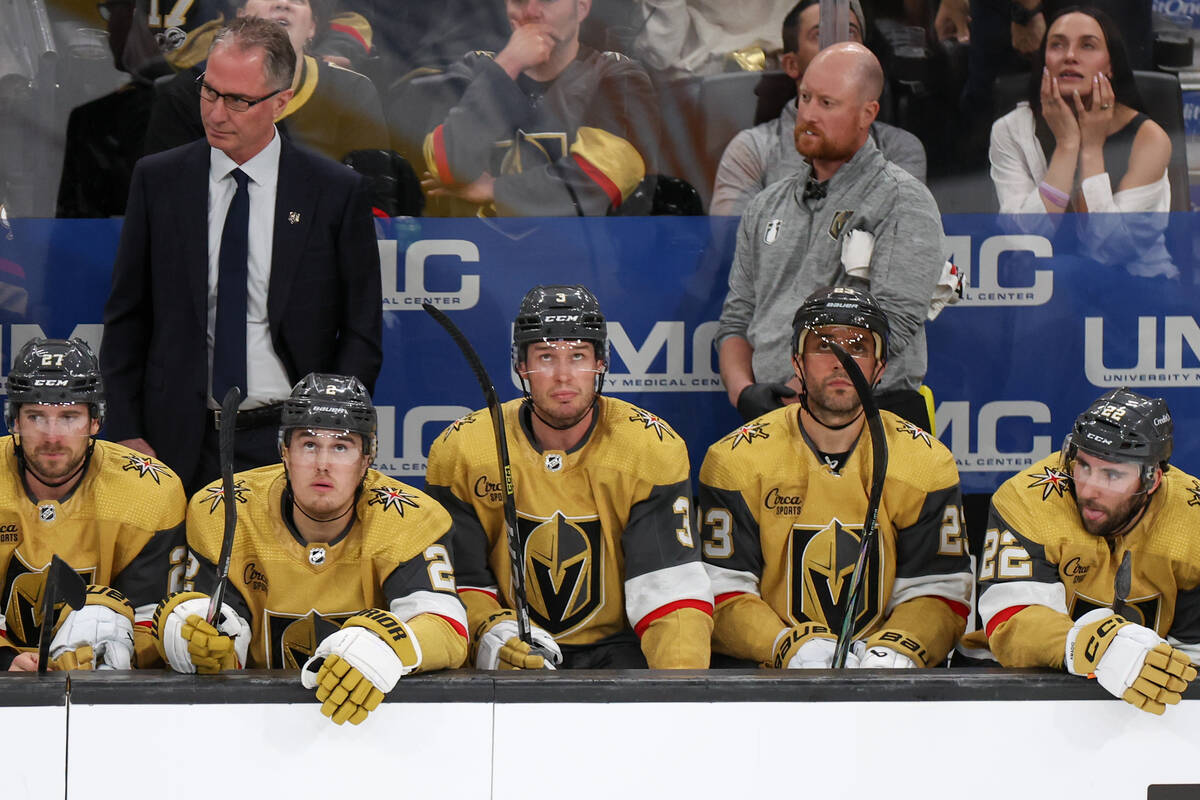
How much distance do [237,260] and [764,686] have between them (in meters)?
2.12

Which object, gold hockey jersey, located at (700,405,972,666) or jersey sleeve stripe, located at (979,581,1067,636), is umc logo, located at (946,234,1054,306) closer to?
gold hockey jersey, located at (700,405,972,666)

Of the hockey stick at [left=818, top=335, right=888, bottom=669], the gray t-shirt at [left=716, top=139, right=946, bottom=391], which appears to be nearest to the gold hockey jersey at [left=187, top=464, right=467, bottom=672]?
the hockey stick at [left=818, top=335, right=888, bottom=669]

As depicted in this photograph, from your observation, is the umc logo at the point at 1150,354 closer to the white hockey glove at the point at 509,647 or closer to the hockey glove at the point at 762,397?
the hockey glove at the point at 762,397

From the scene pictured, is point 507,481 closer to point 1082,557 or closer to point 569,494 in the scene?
point 569,494

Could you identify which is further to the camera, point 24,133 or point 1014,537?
point 24,133

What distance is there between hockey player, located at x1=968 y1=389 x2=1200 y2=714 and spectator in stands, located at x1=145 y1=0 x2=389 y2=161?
7.99ft

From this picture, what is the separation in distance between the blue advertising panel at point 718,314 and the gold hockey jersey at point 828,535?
111cm

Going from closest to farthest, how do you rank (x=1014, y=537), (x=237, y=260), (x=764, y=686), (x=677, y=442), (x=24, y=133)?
(x=764, y=686), (x=1014, y=537), (x=677, y=442), (x=237, y=260), (x=24, y=133)

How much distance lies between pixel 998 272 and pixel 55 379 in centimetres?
300

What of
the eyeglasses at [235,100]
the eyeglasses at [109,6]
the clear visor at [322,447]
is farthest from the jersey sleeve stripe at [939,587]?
the eyeglasses at [109,6]

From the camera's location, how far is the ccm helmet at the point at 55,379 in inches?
142

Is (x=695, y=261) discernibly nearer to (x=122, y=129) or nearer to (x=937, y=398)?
(x=937, y=398)

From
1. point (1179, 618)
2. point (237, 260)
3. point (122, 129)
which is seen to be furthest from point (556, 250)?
point (1179, 618)

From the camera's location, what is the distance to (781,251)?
14.4 ft
